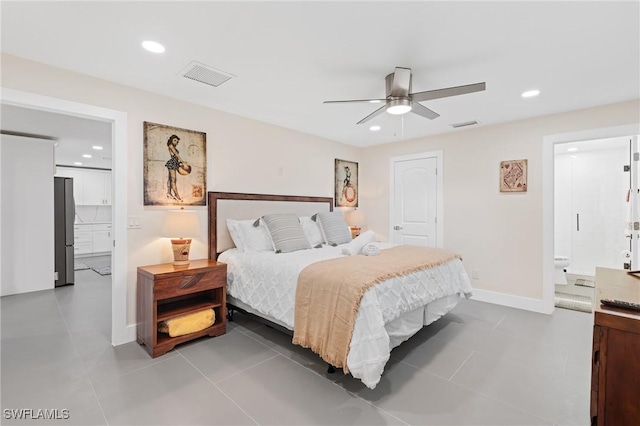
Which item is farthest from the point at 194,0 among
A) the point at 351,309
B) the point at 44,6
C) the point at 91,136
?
the point at 91,136

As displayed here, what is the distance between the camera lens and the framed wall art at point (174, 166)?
3.05m

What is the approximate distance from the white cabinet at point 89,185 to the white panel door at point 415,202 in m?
7.70

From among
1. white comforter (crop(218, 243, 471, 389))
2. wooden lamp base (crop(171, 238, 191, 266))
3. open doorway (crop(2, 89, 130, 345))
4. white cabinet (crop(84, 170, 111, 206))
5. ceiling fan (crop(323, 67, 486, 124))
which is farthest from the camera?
white cabinet (crop(84, 170, 111, 206))

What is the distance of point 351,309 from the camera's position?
6.65 feet

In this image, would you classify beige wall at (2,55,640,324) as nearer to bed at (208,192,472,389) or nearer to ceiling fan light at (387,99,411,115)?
bed at (208,192,472,389)

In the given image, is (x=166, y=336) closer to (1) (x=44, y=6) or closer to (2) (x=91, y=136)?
(1) (x=44, y=6)

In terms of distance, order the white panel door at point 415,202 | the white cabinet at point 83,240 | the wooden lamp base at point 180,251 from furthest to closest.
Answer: the white cabinet at point 83,240, the white panel door at point 415,202, the wooden lamp base at point 180,251

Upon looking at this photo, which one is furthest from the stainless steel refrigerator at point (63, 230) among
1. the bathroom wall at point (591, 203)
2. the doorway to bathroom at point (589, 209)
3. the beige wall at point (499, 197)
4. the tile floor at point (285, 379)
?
the bathroom wall at point (591, 203)

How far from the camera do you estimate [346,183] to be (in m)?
5.54

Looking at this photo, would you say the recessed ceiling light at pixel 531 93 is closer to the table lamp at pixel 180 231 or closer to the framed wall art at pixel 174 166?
the framed wall art at pixel 174 166

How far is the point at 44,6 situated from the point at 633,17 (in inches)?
143

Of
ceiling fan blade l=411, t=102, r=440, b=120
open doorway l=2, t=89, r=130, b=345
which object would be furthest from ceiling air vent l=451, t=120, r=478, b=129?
open doorway l=2, t=89, r=130, b=345

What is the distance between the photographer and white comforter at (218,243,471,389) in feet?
6.47

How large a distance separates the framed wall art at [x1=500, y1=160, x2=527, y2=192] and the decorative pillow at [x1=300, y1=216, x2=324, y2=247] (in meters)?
2.62
